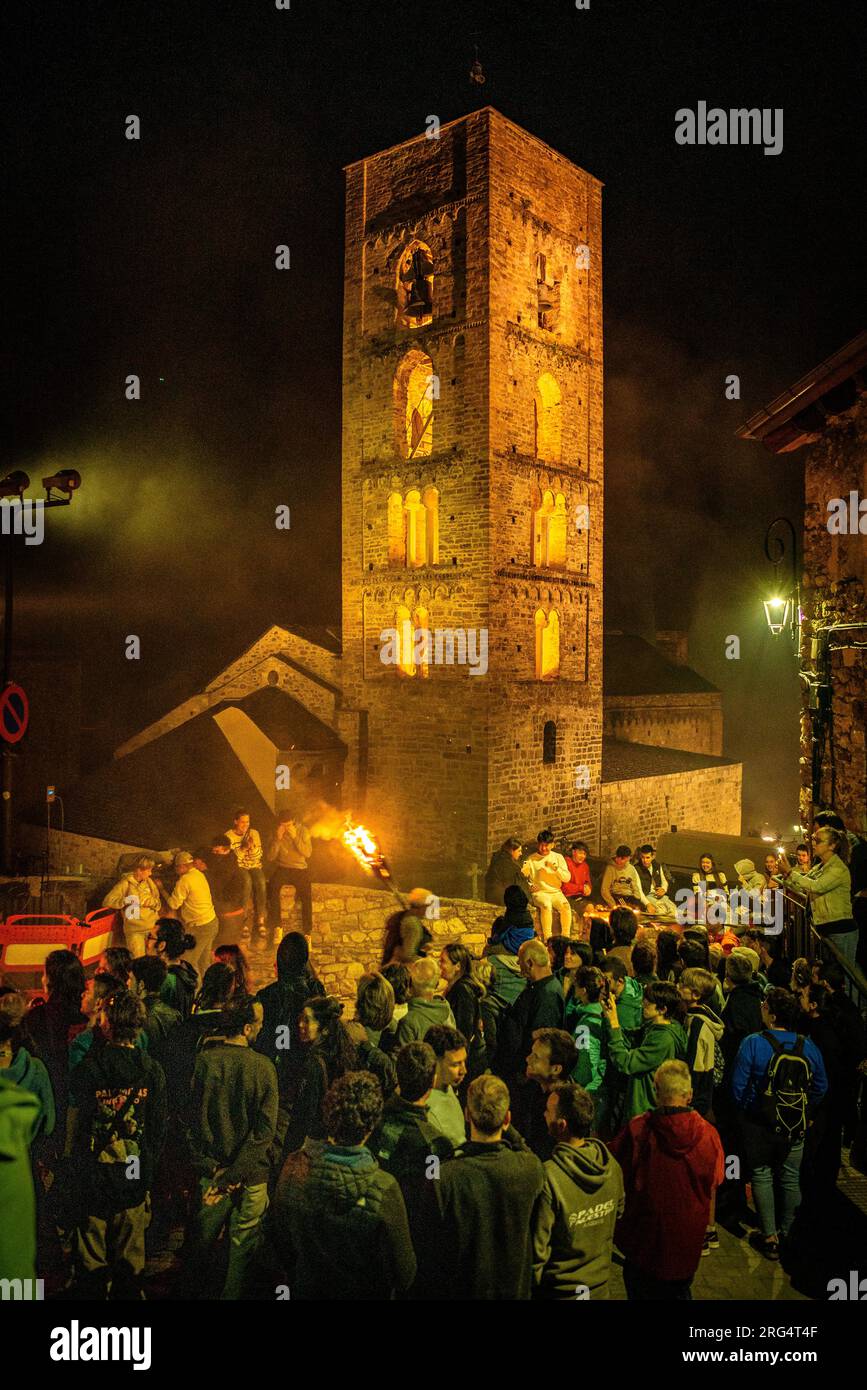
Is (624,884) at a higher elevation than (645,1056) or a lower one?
higher

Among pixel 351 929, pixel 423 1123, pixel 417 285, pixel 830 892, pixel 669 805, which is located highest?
pixel 417 285

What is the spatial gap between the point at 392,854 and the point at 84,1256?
17389 mm

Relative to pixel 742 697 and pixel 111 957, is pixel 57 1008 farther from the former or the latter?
pixel 742 697

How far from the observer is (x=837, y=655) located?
11938mm

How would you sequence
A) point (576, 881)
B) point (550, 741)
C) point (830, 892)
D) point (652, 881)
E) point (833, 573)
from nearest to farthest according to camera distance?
1. point (830, 892)
2. point (833, 573)
3. point (576, 881)
4. point (652, 881)
5. point (550, 741)

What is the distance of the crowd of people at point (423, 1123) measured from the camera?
4.27 metres

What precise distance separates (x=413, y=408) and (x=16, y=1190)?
2137cm

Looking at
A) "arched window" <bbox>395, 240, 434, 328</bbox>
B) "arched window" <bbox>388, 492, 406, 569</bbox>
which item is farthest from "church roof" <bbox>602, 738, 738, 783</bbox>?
Result: "arched window" <bbox>395, 240, 434, 328</bbox>

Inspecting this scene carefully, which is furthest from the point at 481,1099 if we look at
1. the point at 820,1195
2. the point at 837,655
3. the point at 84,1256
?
the point at 837,655

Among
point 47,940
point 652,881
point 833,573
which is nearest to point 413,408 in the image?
point 833,573

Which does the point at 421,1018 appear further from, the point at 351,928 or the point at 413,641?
the point at 413,641

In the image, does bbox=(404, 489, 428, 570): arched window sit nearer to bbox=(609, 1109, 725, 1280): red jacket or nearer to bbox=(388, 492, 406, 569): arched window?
bbox=(388, 492, 406, 569): arched window

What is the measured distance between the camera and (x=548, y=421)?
23.3m
